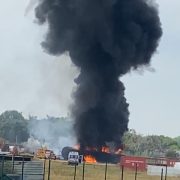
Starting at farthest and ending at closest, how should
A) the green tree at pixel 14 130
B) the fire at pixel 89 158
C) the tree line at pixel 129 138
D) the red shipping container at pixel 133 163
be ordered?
the green tree at pixel 14 130 < the tree line at pixel 129 138 < the fire at pixel 89 158 < the red shipping container at pixel 133 163

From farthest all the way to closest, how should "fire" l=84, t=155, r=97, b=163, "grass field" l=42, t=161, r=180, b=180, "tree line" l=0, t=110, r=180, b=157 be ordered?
1. "tree line" l=0, t=110, r=180, b=157
2. "fire" l=84, t=155, r=97, b=163
3. "grass field" l=42, t=161, r=180, b=180

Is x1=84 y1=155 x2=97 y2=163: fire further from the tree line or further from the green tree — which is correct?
the green tree

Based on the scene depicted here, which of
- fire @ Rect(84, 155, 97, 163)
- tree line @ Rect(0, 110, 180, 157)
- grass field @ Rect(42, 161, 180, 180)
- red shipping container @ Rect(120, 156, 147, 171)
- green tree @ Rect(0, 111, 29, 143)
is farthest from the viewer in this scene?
green tree @ Rect(0, 111, 29, 143)

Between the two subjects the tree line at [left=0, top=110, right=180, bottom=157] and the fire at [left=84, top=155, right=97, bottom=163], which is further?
the tree line at [left=0, top=110, right=180, bottom=157]

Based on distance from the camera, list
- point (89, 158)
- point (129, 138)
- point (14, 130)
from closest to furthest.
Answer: point (89, 158) → point (129, 138) → point (14, 130)

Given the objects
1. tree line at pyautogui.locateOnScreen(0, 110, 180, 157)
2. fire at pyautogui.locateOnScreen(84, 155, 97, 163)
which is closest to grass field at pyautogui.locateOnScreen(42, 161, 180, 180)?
fire at pyautogui.locateOnScreen(84, 155, 97, 163)

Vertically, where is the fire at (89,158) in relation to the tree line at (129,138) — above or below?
below

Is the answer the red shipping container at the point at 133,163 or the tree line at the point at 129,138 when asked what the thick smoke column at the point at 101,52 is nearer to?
the red shipping container at the point at 133,163

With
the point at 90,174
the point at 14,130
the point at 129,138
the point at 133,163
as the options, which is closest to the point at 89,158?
the point at 133,163

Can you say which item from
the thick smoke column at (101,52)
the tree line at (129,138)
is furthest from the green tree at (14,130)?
the thick smoke column at (101,52)

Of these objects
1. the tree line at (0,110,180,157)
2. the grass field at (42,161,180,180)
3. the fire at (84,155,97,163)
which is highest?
the tree line at (0,110,180,157)

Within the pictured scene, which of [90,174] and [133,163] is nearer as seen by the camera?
[90,174]

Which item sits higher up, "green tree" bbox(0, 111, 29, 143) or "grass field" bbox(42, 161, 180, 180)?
"green tree" bbox(0, 111, 29, 143)

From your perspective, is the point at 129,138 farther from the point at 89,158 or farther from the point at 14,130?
the point at 89,158
